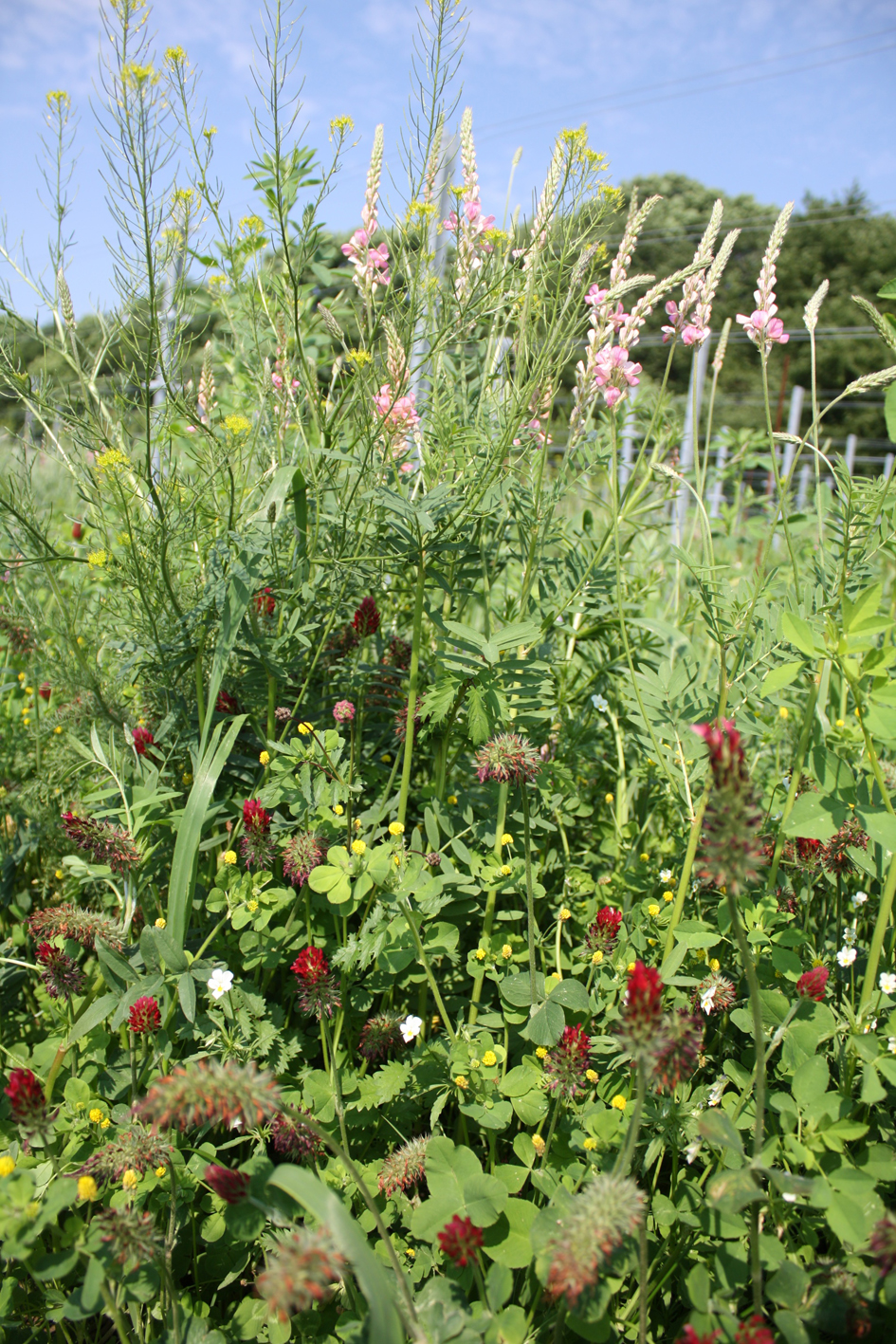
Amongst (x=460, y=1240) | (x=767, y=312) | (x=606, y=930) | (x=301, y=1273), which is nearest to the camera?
(x=301, y=1273)

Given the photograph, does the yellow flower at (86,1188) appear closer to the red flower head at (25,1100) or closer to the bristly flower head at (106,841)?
the red flower head at (25,1100)

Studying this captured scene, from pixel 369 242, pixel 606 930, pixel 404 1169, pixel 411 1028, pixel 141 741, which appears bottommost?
pixel 404 1169

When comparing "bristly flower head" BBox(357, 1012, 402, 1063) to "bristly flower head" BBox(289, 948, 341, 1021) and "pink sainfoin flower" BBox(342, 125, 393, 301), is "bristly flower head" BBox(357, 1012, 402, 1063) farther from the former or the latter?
"pink sainfoin flower" BBox(342, 125, 393, 301)

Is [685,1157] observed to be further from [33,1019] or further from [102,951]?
[33,1019]

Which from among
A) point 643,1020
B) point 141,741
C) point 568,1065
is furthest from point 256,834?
point 643,1020

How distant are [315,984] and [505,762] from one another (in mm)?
436

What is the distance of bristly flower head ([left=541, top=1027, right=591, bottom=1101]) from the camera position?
1.11 m

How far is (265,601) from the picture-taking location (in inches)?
61.4

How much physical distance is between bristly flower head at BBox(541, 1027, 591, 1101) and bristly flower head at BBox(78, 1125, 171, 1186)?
0.54 meters

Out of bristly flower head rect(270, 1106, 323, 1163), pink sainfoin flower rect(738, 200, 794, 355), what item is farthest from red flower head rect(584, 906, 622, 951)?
pink sainfoin flower rect(738, 200, 794, 355)

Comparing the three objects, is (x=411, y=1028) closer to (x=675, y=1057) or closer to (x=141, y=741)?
(x=675, y=1057)

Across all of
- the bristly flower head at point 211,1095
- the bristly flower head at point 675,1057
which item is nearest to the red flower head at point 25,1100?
the bristly flower head at point 211,1095

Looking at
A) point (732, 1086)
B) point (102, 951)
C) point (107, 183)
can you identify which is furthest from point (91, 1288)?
point (107, 183)

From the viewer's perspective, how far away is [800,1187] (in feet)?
2.67
